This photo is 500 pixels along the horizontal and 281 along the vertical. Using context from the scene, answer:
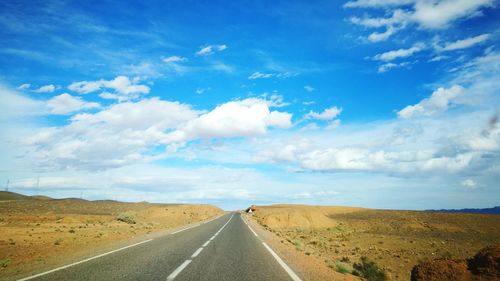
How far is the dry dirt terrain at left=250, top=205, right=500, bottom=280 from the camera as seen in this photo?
2056 cm

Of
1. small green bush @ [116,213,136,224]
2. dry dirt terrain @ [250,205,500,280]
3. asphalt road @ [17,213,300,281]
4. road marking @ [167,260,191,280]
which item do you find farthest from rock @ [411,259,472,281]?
small green bush @ [116,213,136,224]

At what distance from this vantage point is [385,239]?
35.9 meters

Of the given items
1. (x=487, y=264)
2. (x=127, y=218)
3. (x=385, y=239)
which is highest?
(x=487, y=264)

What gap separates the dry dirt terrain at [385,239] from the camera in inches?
809

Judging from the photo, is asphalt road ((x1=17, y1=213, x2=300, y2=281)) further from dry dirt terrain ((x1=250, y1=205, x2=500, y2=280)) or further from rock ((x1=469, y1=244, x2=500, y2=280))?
rock ((x1=469, y1=244, x2=500, y2=280))

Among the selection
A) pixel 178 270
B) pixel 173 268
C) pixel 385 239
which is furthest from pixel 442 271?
pixel 385 239

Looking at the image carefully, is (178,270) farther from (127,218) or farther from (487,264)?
(127,218)

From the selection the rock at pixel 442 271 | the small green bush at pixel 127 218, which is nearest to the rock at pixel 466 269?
the rock at pixel 442 271

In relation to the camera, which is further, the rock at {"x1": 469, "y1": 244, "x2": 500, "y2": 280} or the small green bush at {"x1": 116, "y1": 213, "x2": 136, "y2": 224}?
the small green bush at {"x1": 116, "y1": 213, "x2": 136, "y2": 224}

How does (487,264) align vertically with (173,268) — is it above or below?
above

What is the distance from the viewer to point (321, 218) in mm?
60562

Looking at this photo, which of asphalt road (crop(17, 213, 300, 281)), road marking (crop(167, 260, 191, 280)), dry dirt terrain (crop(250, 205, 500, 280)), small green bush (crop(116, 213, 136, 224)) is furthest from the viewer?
small green bush (crop(116, 213, 136, 224))

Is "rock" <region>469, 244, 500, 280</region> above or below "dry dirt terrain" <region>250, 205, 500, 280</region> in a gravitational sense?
above

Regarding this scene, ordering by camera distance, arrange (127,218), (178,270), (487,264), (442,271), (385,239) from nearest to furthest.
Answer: (487,264)
(442,271)
(178,270)
(385,239)
(127,218)
